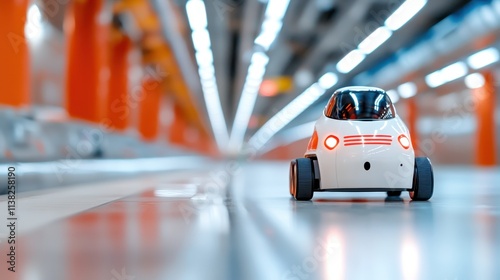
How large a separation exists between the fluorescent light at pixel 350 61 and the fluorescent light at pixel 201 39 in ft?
21.3

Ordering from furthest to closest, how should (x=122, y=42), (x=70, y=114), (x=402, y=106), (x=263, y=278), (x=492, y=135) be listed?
1. (x=402, y=106)
2. (x=492, y=135)
3. (x=122, y=42)
4. (x=70, y=114)
5. (x=263, y=278)

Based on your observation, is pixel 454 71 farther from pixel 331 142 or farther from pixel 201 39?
pixel 331 142

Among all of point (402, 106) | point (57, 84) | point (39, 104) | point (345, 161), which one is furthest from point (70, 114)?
point (402, 106)

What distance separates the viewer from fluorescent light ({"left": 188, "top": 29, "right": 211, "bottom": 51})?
20.3 m

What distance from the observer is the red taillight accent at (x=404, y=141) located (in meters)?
5.98

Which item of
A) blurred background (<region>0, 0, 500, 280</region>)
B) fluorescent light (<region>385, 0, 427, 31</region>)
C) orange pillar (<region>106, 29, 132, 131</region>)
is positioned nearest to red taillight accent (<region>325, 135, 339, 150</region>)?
blurred background (<region>0, 0, 500, 280</region>)

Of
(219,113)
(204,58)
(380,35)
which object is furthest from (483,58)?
(219,113)

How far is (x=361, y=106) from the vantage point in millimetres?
6340

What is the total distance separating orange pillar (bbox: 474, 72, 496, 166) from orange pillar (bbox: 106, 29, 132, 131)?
54.8ft

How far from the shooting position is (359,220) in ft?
14.3

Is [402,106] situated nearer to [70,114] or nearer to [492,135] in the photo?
[492,135]

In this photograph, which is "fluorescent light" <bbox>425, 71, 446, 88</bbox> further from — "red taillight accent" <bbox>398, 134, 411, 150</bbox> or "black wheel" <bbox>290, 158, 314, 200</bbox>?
"black wheel" <bbox>290, 158, 314, 200</bbox>

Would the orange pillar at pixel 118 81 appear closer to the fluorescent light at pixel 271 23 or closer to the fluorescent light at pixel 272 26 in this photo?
the fluorescent light at pixel 271 23

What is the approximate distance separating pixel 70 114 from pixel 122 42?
297 inches
